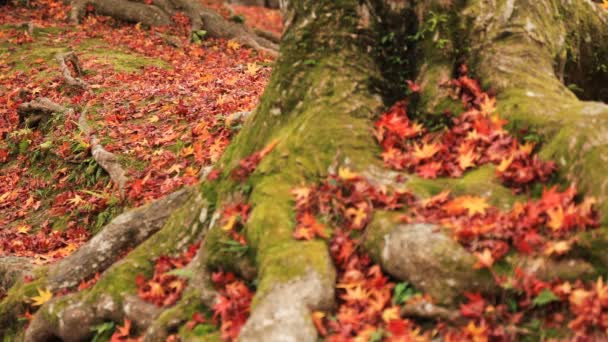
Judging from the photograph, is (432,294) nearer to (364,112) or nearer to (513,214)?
(513,214)

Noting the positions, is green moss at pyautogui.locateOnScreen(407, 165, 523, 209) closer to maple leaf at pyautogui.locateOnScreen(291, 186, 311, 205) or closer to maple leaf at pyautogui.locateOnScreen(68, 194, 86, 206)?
maple leaf at pyautogui.locateOnScreen(291, 186, 311, 205)

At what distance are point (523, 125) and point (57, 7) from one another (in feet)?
53.7

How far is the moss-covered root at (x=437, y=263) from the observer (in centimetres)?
339

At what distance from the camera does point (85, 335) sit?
16.3 ft

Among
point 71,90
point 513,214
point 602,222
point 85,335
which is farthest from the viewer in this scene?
point 71,90

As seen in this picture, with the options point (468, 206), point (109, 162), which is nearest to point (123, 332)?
point (468, 206)

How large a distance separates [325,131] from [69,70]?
914 cm

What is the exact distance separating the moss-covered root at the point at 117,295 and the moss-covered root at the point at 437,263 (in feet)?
5.80

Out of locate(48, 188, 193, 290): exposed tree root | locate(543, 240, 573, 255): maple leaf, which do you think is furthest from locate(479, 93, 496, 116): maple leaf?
locate(48, 188, 193, 290): exposed tree root

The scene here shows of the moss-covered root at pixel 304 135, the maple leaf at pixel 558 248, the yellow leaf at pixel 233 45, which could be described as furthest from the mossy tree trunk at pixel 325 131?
the yellow leaf at pixel 233 45

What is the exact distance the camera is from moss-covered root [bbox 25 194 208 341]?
4805 mm

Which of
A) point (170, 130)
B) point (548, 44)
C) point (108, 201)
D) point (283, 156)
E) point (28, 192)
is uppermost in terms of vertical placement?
point (548, 44)

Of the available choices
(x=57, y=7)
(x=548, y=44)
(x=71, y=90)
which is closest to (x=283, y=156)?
(x=548, y=44)

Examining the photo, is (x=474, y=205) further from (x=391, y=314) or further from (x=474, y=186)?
(x=391, y=314)
